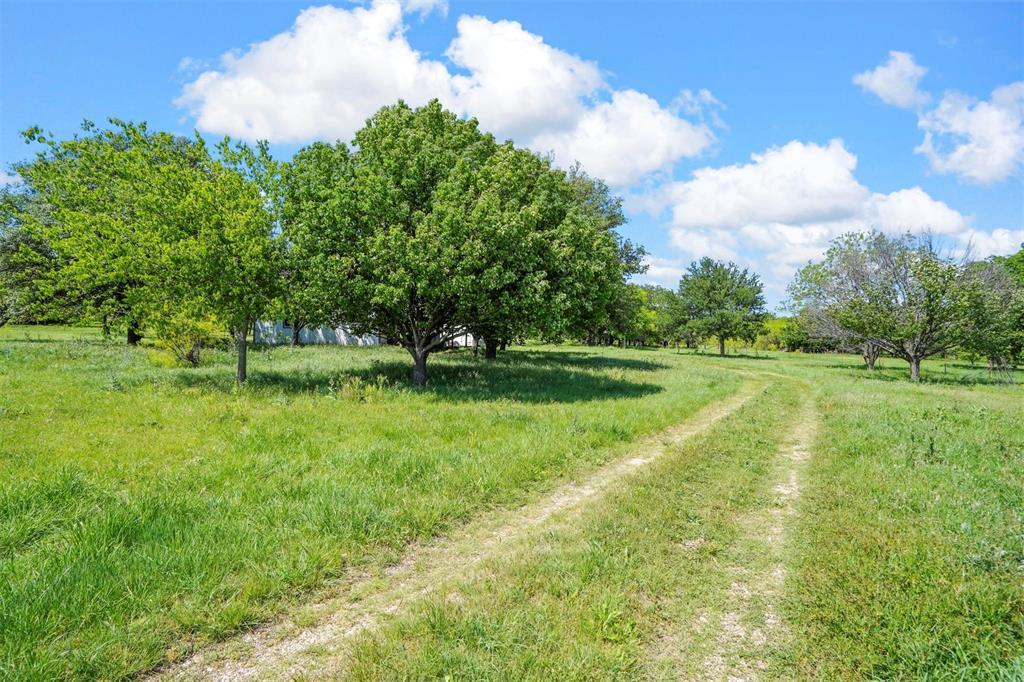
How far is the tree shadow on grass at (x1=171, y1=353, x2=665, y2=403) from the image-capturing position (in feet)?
52.5

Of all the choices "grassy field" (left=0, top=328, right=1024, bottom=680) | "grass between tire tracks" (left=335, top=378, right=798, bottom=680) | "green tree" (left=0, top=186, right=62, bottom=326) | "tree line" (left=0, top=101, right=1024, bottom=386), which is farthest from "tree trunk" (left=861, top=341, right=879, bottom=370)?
"green tree" (left=0, top=186, right=62, bottom=326)

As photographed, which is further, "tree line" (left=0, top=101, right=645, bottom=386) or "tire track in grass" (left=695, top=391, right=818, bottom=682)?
"tree line" (left=0, top=101, right=645, bottom=386)

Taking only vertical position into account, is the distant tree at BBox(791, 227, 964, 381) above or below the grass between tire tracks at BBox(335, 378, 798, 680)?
above

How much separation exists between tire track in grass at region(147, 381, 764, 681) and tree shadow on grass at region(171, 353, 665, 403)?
27.7 feet

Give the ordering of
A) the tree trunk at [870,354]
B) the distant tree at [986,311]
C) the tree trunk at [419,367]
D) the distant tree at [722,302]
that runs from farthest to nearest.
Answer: the distant tree at [722,302] < the tree trunk at [870,354] < the distant tree at [986,311] < the tree trunk at [419,367]

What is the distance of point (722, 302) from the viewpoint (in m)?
57.8

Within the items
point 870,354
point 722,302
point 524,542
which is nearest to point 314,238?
point 524,542

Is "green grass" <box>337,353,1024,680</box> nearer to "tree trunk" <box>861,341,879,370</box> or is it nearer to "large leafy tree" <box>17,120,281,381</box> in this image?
"large leafy tree" <box>17,120,281,381</box>

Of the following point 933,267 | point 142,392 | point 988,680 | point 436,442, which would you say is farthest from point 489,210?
point 933,267

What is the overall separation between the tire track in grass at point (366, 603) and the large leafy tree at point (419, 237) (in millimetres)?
9794

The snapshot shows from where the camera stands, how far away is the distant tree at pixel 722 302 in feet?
186

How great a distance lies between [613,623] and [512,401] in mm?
10849

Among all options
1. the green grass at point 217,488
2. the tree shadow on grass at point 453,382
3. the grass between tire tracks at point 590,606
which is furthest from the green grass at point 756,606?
the tree shadow on grass at point 453,382

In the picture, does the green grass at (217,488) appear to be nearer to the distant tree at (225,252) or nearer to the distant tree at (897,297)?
the distant tree at (225,252)
